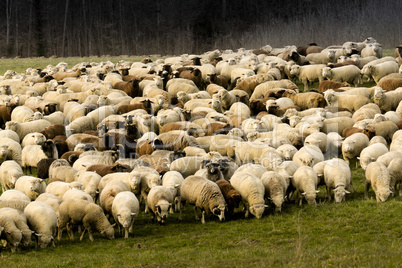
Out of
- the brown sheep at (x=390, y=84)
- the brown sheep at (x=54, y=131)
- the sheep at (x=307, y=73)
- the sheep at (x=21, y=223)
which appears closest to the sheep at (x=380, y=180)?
the sheep at (x=21, y=223)

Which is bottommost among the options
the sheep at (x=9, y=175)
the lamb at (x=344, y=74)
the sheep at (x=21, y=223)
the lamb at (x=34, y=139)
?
the sheep at (x=21, y=223)

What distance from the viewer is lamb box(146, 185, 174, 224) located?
39.4 feet

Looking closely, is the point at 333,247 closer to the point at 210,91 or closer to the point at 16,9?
the point at 210,91

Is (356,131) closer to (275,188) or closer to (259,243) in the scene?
(275,188)

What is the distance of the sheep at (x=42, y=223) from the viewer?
10773 mm

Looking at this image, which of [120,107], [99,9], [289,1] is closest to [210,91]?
[120,107]

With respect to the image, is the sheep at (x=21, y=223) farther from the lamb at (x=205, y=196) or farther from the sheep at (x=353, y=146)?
the sheep at (x=353, y=146)

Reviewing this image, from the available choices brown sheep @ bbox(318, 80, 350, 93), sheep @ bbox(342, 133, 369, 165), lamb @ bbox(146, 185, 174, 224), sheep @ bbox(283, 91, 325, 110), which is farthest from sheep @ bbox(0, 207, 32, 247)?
brown sheep @ bbox(318, 80, 350, 93)

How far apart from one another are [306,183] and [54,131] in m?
9.88

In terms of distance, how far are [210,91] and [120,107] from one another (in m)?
5.15

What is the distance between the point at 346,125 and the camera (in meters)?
A: 18.1

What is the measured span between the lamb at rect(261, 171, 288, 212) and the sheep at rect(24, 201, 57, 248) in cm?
471

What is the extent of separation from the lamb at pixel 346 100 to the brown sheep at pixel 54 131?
9.87 meters

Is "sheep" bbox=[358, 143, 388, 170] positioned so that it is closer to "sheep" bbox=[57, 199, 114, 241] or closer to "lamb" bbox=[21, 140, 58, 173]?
"sheep" bbox=[57, 199, 114, 241]
